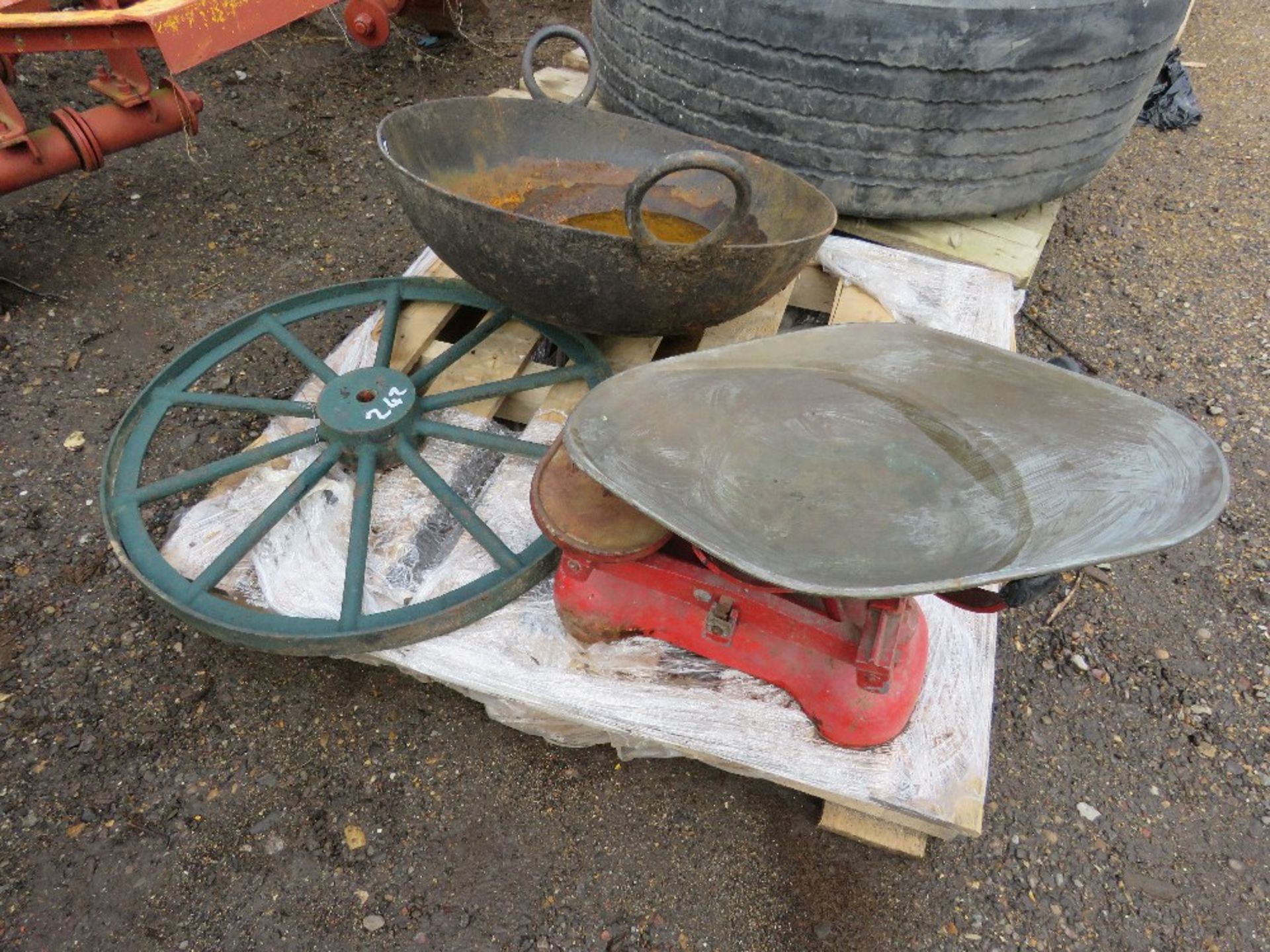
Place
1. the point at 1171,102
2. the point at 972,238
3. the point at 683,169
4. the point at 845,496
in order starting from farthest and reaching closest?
the point at 1171,102, the point at 972,238, the point at 683,169, the point at 845,496

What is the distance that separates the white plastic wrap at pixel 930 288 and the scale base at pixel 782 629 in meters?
0.88

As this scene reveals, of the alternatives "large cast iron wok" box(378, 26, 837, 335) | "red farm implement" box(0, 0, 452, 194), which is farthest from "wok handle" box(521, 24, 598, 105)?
"red farm implement" box(0, 0, 452, 194)

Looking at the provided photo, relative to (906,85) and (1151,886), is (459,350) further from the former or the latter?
(1151,886)

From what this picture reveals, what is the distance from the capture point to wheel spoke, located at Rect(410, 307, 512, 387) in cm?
167

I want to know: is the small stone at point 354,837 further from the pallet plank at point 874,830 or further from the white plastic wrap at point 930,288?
the white plastic wrap at point 930,288

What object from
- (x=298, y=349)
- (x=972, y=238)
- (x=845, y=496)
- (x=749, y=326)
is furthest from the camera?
(x=972, y=238)

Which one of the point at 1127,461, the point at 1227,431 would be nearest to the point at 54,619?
the point at 1127,461

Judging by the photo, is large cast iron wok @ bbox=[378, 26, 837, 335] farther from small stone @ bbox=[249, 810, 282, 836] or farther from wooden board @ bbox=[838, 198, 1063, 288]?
small stone @ bbox=[249, 810, 282, 836]

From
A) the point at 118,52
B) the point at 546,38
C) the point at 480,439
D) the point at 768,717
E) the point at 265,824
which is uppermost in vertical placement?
the point at 546,38

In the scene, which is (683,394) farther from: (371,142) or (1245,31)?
(1245,31)

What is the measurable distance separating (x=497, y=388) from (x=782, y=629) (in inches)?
29.1

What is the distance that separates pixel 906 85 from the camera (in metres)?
1.72

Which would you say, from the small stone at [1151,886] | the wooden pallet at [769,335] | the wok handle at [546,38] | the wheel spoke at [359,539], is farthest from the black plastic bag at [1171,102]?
the wheel spoke at [359,539]

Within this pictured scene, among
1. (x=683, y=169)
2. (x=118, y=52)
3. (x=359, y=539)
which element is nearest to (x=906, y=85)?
(x=683, y=169)
